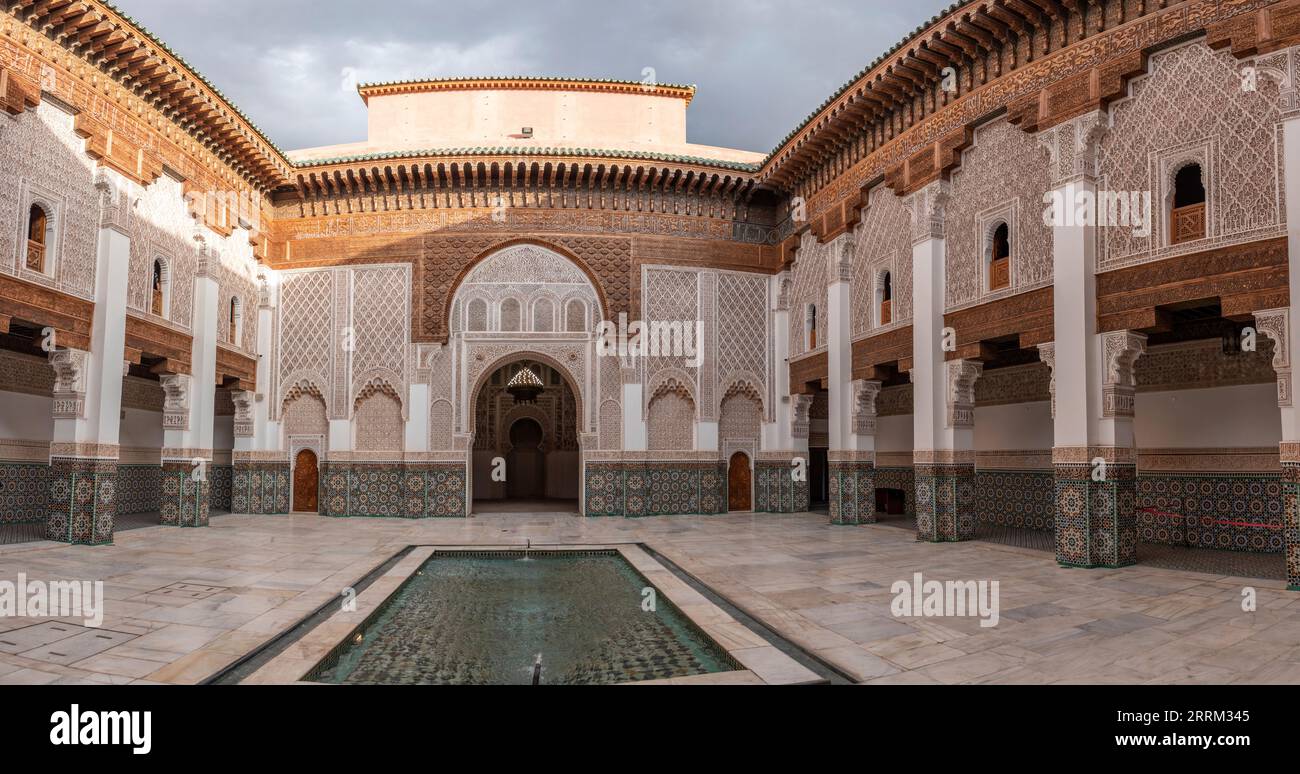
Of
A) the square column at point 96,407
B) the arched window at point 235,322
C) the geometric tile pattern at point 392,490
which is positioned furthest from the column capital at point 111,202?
the geometric tile pattern at point 392,490

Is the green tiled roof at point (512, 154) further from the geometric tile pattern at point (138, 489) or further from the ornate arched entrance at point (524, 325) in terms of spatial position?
the geometric tile pattern at point (138, 489)

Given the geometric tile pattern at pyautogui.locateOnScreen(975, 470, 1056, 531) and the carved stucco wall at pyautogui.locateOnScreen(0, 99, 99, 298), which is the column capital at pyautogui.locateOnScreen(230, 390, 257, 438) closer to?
the carved stucco wall at pyautogui.locateOnScreen(0, 99, 99, 298)

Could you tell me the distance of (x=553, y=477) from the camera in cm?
1525

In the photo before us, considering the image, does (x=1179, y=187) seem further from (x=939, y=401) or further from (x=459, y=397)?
(x=459, y=397)

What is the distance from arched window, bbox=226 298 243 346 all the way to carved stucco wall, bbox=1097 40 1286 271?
10.1 m

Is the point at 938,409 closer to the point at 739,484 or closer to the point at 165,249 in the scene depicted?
the point at 739,484

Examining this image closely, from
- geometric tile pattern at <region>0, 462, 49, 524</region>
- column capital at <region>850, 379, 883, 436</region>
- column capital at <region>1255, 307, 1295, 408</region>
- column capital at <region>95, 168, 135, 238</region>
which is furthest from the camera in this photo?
column capital at <region>850, 379, 883, 436</region>

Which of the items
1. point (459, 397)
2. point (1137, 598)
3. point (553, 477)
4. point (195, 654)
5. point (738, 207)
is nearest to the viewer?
point (195, 654)

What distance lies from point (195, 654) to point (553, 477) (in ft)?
39.2

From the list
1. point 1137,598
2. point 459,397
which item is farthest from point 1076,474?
point 459,397

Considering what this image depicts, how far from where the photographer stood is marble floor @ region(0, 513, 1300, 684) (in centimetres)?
314

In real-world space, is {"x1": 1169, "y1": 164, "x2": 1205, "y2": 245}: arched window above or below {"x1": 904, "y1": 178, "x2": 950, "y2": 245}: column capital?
below

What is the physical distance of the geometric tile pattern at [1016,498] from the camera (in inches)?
332

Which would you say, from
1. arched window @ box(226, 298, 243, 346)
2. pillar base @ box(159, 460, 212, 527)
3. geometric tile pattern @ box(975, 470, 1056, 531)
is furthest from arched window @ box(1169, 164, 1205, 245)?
arched window @ box(226, 298, 243, 346)
